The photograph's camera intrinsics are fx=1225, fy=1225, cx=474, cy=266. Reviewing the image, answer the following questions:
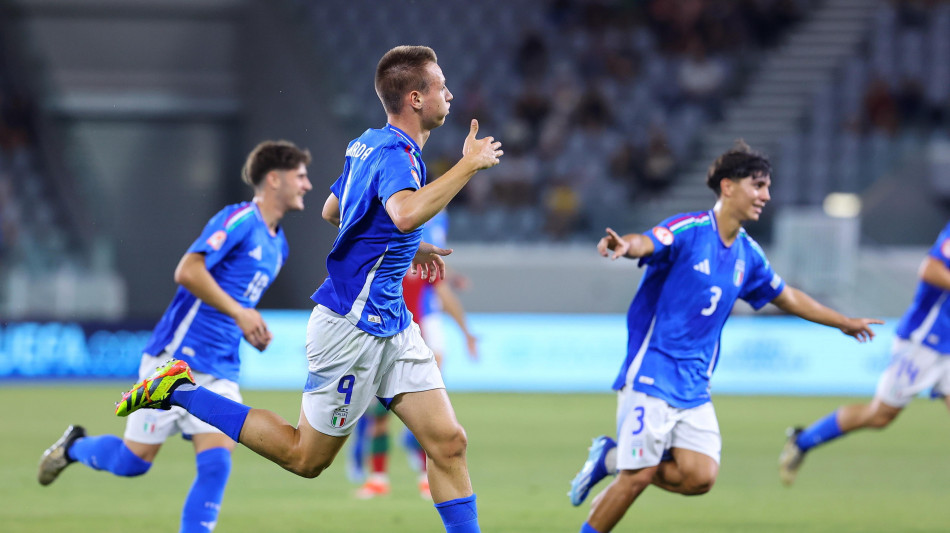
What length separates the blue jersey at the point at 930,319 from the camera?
829 centimetres

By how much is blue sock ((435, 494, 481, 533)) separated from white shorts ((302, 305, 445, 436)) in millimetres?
491

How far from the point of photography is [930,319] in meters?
8.34

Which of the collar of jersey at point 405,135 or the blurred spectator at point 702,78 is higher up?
the collar of jersey at point 405,135

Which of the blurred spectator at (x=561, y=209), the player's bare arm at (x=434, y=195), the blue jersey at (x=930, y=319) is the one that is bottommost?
the blurred spectator at (x=561, y=209)

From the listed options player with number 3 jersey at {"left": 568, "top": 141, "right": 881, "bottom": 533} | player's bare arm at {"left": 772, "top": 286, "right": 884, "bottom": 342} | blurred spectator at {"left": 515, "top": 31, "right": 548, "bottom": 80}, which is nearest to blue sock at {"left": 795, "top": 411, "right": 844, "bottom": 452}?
player's bare arm at {"left": 772, "top": 286, "right": 884, "bottom": 342}

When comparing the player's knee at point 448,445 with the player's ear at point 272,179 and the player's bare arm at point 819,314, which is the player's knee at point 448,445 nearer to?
the player's ear at point 272,179

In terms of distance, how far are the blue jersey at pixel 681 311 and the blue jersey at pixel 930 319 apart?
2841 mm

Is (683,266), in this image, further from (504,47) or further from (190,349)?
(504,47)

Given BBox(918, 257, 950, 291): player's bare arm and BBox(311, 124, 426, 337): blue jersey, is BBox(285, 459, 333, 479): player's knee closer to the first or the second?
BBox(311, 124, 426, 337): blue jersey

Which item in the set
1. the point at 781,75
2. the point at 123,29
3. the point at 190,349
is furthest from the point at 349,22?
the point at 190,349

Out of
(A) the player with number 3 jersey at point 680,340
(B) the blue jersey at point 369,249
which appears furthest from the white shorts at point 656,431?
(B) the blue jersey at point 369,249

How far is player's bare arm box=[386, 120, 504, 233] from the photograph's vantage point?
452 cm

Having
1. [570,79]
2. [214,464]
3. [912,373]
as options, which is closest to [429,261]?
[214,464]

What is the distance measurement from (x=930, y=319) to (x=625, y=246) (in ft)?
12.3
